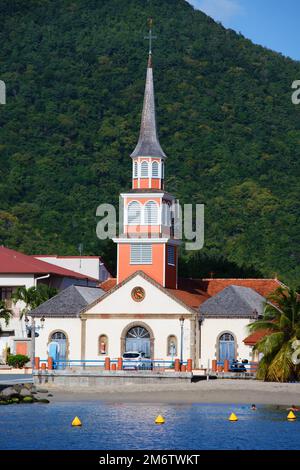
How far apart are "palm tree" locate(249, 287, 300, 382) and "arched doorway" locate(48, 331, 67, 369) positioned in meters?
16.3

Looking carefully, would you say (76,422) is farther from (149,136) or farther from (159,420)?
(149,136)

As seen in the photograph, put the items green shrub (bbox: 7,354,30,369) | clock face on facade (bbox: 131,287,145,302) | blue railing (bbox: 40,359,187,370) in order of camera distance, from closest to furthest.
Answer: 1. blue railing (bbox: 40,359,187,370)
2. clock face on facade (bbox: 131,287,145,302)
3. green shrub (bbox: 7,354,30,369)

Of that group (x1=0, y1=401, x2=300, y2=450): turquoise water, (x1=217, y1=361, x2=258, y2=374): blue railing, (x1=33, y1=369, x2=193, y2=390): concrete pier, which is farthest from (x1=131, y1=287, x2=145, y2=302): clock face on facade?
(x1=0, y1=401, x2=300, y2=450): turquoise water

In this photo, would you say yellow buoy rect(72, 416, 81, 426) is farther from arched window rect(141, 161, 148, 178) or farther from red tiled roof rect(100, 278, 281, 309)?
arched window rect(141, 161, 148, 178)

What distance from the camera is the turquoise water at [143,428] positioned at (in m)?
51.2

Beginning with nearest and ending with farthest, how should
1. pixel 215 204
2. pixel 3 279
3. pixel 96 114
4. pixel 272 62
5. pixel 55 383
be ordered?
pixel 55 383 < pixel 3 279 < pixel 215 204 < pixel 96 114 < pixel 272 62

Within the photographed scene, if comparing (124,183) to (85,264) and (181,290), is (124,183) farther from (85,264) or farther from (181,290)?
(181,290)

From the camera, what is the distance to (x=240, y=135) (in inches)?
6703

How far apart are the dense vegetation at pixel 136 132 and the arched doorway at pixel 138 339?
36.0m

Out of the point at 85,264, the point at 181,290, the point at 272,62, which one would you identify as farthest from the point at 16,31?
the point at 181,290

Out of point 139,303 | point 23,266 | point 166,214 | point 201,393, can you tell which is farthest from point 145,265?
point 201,393

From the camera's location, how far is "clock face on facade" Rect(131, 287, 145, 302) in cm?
8644

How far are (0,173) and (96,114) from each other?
60.7 ft

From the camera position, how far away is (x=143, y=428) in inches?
2208
